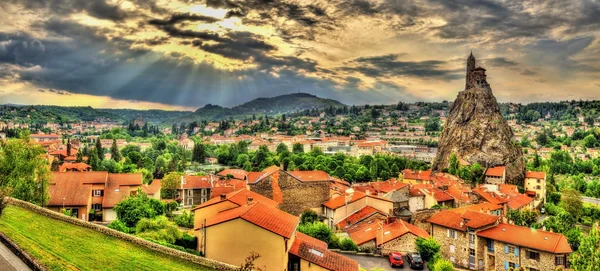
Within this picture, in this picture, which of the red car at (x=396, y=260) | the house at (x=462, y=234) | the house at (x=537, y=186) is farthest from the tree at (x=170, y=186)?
the house at (x=537, y=186)

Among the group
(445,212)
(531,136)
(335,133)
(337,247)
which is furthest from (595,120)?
(337,247)

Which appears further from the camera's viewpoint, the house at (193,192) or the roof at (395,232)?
the house at (193,192)

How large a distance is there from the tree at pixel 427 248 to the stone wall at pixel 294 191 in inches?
468

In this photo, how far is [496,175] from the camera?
246 feet

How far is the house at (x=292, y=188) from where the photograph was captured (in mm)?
34656

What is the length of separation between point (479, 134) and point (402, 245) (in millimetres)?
67244

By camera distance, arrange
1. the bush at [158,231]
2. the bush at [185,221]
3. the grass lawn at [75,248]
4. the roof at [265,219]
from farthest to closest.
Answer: the bush at [185,221] → the bush at [158,231] → the roof at [265,219] → the grass lawn at [75,248]

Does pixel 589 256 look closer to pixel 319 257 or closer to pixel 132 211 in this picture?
pixel 319 257

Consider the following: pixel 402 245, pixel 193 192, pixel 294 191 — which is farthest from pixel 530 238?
pixel 193 192

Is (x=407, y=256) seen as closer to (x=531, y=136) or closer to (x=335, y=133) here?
(x=335, y=133)

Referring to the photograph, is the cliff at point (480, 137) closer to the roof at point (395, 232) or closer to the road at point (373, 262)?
the roof at point (395, 232)

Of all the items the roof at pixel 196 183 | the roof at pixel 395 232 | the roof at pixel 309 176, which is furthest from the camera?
the roof at pixel 196 183

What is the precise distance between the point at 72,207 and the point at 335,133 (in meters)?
157

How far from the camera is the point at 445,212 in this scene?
33875 millimetres
